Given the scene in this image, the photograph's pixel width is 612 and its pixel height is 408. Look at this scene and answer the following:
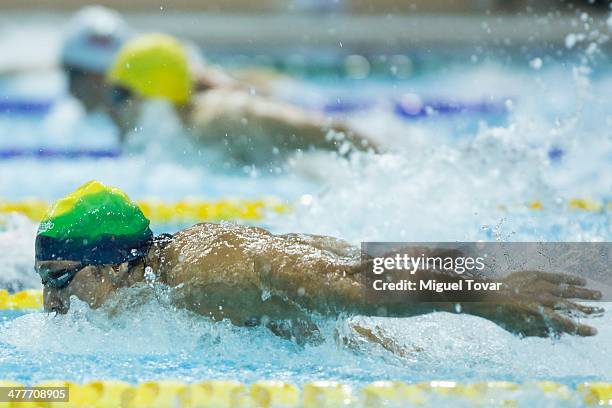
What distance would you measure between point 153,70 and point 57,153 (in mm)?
998

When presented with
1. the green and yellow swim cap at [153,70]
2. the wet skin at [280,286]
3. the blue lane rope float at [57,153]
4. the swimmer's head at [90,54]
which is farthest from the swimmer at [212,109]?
the wet skin at [280,286]

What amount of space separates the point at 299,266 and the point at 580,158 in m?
2.22

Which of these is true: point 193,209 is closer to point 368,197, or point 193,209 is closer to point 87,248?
point 368,197

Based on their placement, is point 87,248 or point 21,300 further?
point 21,300

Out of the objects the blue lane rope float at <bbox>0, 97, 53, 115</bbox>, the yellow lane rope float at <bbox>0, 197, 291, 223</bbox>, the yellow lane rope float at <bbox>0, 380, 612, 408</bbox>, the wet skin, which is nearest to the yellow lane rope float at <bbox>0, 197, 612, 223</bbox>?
the yellow lane rope float at <bbox>0, 197, 291, 223</bbox>

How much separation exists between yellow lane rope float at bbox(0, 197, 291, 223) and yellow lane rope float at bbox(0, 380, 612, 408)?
1.55 m

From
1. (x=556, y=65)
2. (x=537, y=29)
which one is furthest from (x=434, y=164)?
(x=537, y=29)

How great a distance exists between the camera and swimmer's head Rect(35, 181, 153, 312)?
1.74 metres

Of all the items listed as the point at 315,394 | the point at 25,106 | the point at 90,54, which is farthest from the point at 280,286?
the point at 25,106

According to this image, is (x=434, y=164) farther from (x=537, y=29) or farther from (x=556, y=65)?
(x=537, y=29)

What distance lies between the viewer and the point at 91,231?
68.7 inches

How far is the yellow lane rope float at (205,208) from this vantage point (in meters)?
3.14

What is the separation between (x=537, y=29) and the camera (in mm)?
6727

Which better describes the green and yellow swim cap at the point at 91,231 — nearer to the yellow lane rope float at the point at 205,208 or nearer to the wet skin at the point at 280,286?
the wet skin at the point at 280,286
